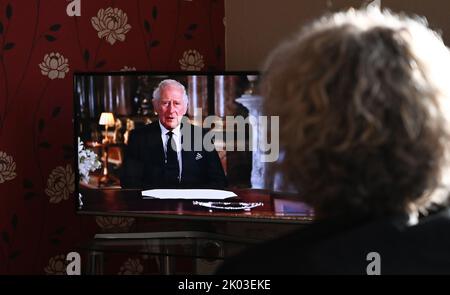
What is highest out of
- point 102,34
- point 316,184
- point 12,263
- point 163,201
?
point 102,34

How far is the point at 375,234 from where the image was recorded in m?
0.91

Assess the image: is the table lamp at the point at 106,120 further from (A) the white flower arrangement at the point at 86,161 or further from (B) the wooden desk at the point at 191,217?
(B) the wooden desk at the point at 191,217

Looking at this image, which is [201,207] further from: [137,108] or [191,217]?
[137,108]

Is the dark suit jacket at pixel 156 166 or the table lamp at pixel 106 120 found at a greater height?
the table lamp at pixel 106 120

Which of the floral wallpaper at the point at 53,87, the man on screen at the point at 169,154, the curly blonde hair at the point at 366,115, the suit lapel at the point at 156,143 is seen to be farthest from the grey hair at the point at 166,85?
the curly blonde hair at the point at 366,115

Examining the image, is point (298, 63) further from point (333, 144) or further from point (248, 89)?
point (248, 89)

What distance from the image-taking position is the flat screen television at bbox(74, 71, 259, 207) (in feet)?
9.14

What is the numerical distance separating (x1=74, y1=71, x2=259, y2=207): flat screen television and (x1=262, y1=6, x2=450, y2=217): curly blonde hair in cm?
180

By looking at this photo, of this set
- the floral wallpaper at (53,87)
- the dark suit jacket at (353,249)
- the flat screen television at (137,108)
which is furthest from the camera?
the floral wallpaper at (53,87)

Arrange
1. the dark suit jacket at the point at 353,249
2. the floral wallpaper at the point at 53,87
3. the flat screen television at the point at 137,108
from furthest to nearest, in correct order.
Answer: the floral wallpaper at the point at 53,87 → the flat screen television at the point at 137,108 → the dark suit jacket at the point at 353,249

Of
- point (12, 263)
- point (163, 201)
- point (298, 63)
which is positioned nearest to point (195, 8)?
point (163, 201)

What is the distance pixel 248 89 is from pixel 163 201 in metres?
0.58

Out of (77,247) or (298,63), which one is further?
(77,247)

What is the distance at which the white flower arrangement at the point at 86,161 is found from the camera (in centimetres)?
285
